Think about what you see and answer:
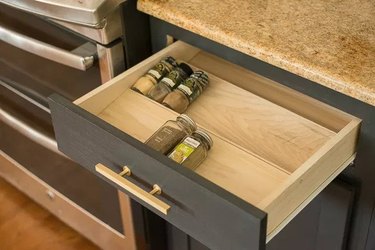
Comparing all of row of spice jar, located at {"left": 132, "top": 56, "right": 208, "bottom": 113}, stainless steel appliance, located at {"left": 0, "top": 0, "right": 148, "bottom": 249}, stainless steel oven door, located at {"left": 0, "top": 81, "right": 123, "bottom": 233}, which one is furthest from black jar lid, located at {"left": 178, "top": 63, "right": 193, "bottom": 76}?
stainless steel oven door, located at {"left": 0, "top": 81, "right": 123, "bottom": 233}

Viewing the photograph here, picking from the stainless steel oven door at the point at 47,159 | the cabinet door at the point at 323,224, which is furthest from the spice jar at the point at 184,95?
the stainless steel oven door at the point at 47,159

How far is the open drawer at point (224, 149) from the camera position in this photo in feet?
2.91

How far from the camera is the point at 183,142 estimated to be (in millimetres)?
1032

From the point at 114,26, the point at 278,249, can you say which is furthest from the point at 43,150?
the point at 278,249

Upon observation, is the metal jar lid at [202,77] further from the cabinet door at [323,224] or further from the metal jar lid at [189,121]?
the cabinet door at [323,224]

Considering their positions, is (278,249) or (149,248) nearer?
(278,249)

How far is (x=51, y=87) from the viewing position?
1.42 m

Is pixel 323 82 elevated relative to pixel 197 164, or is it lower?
elevated

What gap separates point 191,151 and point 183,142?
3 centimetres

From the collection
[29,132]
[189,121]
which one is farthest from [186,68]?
[29,132]

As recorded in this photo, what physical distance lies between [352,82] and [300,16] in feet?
0.66

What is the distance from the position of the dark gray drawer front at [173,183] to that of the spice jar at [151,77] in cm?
17

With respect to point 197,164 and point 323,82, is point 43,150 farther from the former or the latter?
point 323,82

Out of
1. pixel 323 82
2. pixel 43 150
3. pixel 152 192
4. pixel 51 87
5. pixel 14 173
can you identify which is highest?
pixel 323 82
